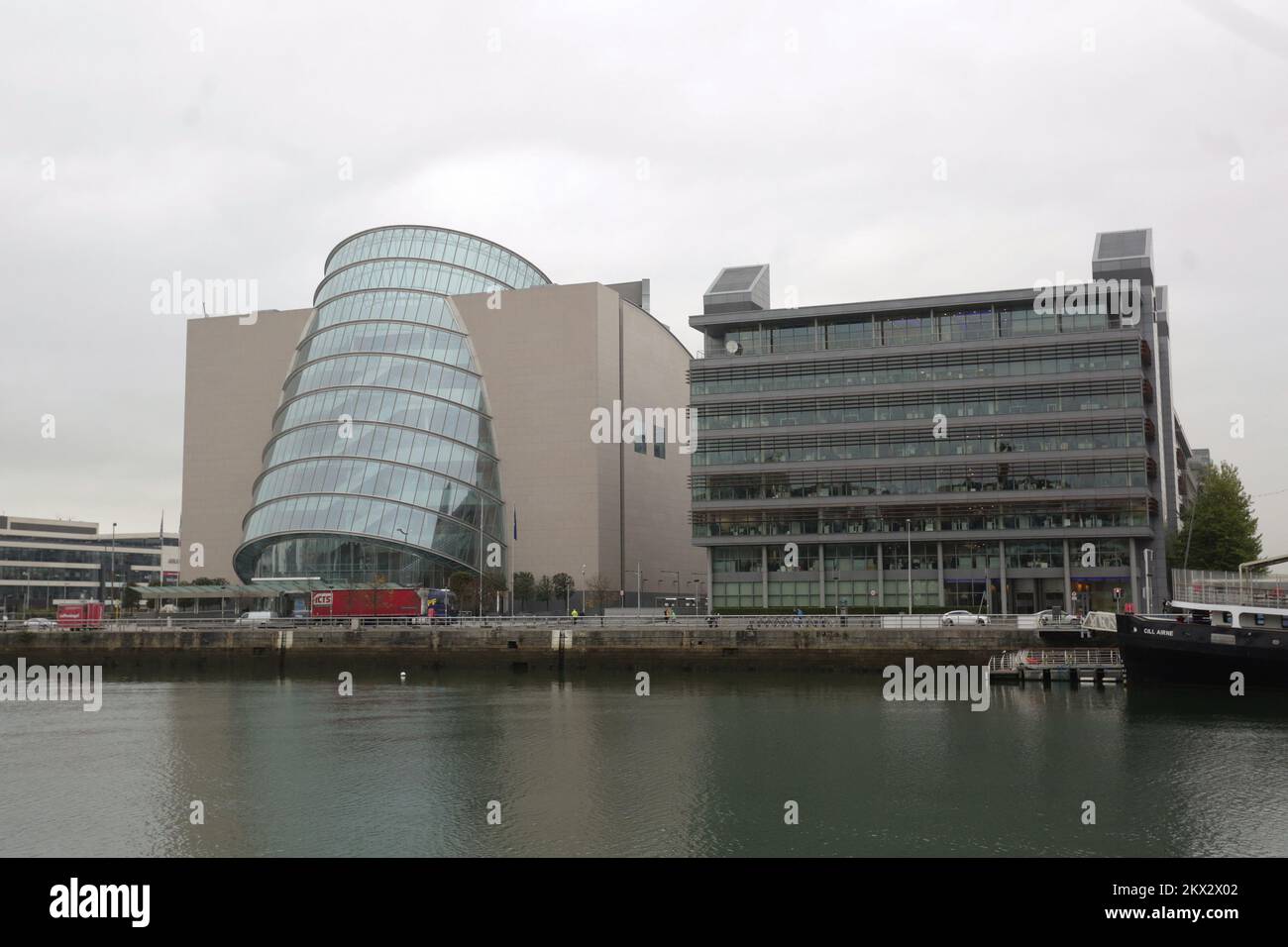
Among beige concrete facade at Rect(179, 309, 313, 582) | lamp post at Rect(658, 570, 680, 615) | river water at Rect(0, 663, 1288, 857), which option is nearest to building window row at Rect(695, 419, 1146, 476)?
lamp post at Rect(658, 570, 680, 615)

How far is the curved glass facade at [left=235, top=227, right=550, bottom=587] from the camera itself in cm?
8331

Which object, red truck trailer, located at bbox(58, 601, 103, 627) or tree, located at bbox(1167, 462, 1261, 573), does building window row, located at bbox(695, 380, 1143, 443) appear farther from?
red truck trailer, located at bbox(58, 601, 103, 627)

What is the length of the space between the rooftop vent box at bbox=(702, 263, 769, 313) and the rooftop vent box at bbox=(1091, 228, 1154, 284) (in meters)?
22.2

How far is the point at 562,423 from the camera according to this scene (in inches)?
3575

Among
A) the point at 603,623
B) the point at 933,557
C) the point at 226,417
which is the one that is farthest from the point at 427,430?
the point at 933,557

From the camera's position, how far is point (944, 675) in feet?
166

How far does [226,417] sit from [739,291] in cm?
4706

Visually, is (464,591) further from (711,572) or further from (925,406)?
(925,406)

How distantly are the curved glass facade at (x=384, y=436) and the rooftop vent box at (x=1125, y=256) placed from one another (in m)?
45.0

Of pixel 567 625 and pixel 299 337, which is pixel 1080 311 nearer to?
pixel 567 625

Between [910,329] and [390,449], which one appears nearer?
[910,329]
